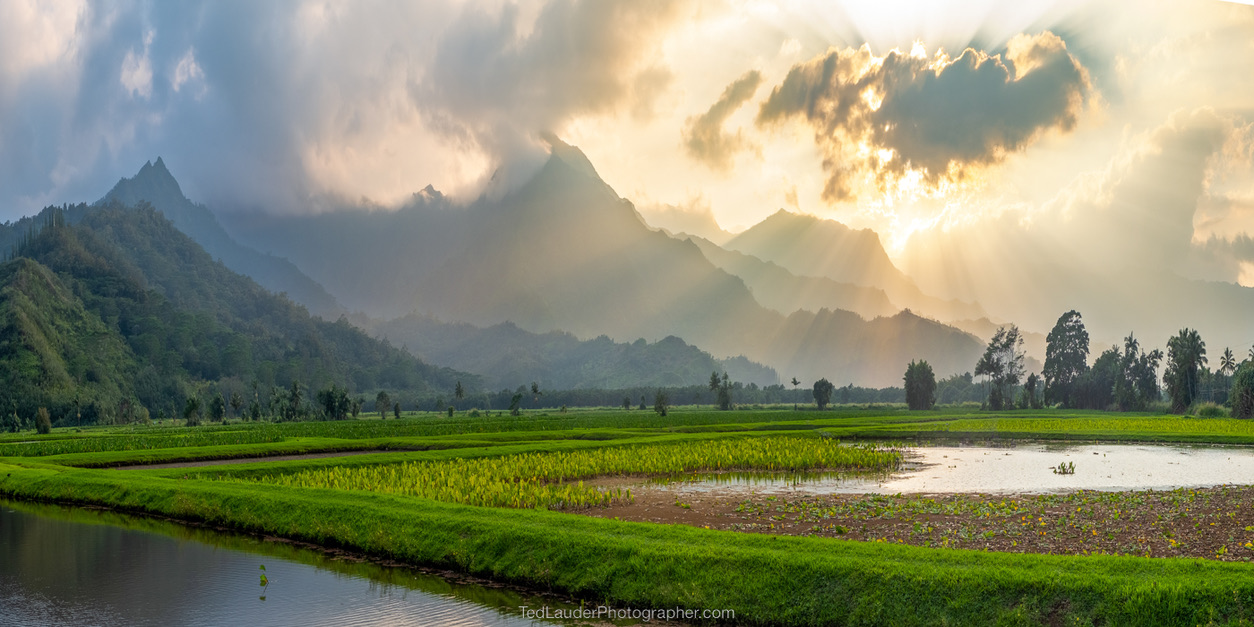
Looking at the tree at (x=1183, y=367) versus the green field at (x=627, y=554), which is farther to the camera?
the tree at (x=1183, y=367)

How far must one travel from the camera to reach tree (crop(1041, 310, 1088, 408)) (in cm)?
12469

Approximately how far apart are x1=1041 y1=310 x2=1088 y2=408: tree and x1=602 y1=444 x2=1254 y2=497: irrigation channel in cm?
9129

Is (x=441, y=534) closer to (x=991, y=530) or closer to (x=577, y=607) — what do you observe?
(x=577, y=607)

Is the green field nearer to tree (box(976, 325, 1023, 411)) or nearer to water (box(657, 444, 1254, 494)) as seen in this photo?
water (box(657, 444, 1254, 494))

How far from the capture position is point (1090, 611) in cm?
975

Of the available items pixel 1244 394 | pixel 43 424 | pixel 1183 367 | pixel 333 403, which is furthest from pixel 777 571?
pixel 1183 367

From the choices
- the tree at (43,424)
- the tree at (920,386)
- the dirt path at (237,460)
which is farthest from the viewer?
the tree at (920,386)

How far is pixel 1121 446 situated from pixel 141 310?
585ft

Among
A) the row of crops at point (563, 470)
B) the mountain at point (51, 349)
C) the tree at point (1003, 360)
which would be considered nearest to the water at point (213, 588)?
the row of crops at point (563, 470)

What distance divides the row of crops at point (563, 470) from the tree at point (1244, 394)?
57478mm

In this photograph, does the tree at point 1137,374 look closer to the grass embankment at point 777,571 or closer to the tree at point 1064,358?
the tree at point 1064,358

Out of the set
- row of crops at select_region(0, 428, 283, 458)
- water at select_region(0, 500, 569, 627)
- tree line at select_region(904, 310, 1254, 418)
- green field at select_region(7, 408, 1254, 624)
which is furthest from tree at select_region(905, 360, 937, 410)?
water at select_region(0, 500, 569, 627)

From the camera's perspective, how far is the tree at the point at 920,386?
4584 inches

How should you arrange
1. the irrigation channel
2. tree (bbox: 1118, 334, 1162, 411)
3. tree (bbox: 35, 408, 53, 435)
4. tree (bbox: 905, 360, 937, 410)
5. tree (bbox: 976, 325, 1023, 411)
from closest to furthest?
the irrigation channel, tree (bbox: 35, 408, 53, 435), tree (bbox: 1118, 334, 1162, 411), tree (bbox: 905, 360, 937, 410), tree (bbox: 976, 325, 1023, 411)
